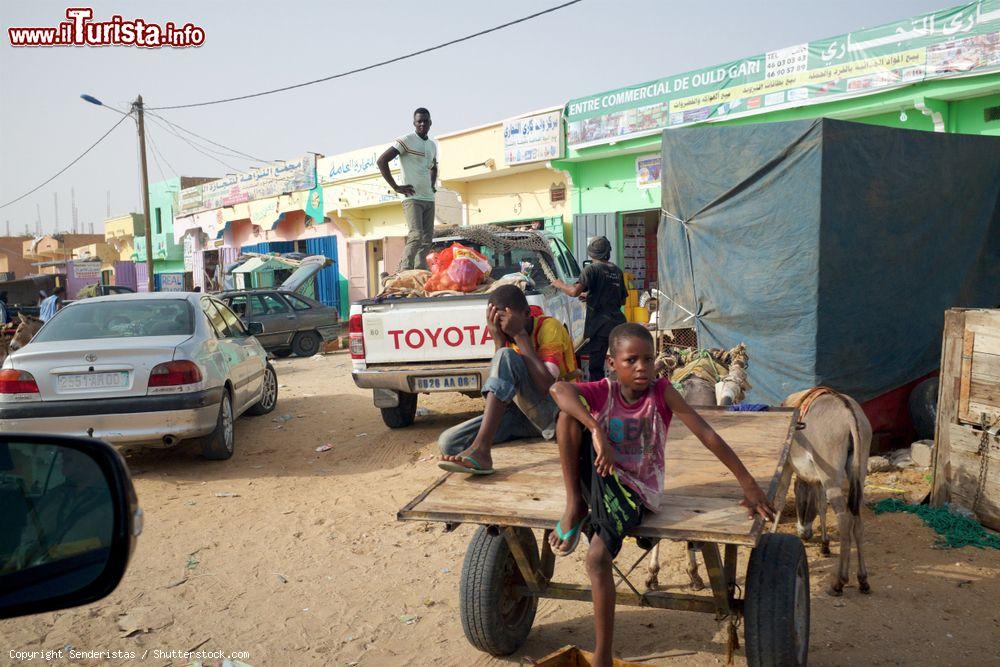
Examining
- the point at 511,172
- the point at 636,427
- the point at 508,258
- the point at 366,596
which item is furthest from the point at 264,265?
the point at 636,427

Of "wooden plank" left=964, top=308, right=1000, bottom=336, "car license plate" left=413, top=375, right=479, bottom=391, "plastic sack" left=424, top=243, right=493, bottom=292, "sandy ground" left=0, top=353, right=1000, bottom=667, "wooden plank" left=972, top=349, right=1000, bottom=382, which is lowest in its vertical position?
"sandy ground" left=0, top=353, right=1000, bottom=667

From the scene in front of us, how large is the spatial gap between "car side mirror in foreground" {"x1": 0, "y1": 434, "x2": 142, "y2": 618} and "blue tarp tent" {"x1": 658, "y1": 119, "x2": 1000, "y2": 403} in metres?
6.30

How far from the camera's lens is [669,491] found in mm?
3031

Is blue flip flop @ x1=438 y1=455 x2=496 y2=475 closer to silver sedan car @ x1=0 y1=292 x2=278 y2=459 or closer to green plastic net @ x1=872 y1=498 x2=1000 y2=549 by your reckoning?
green plastic net @ x1=872 y1=498 x2=1000 y2=549

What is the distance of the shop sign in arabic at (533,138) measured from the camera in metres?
16.1

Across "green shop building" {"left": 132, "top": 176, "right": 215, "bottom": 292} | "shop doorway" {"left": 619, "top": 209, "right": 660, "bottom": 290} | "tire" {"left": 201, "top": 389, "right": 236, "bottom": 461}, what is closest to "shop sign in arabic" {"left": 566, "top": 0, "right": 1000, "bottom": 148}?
"shop doorway" {"left": 619, "top": 209, "right": 660, "bottom": 290}

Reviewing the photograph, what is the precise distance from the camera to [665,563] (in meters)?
4.41

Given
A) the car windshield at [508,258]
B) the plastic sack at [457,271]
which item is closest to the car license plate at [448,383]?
the plastic sack at [457,271]

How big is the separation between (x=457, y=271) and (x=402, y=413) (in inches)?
66.7

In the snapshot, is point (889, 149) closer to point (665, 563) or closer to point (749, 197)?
point (749, 197)

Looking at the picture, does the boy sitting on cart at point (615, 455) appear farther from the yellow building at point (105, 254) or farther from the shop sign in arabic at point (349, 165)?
the yellow building at point (105, 254)

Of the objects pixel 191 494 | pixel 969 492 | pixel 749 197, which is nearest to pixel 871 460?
pixel 969 492

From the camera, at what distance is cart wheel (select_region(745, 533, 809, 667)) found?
2.63m

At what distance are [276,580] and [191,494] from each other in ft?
6.98
